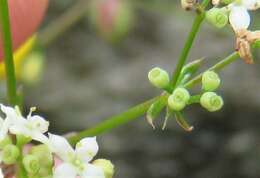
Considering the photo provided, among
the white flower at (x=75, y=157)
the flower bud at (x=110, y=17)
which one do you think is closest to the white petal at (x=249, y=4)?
the white flower at (x=75, y=157)

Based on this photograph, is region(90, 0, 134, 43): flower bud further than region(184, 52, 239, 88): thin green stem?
Yes

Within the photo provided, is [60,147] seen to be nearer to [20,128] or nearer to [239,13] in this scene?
[20,128]

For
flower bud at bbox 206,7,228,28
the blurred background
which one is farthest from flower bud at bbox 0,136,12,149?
the blurred background

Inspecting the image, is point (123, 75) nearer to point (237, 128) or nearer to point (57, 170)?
point (237, 128)

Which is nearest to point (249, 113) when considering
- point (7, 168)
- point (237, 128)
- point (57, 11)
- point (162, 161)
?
point (237, 128)

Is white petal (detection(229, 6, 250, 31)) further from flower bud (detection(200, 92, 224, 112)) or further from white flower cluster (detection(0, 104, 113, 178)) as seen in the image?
white flower cluster (detection(0, 104, 113, 178))

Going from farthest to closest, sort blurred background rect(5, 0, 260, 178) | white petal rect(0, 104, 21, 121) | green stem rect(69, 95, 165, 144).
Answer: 1. blurred background rect(5, 0, 260, 178)
2. green stem rect(69, 95, 165, 144)
3. white petal rect(0, 104, 21, 121)

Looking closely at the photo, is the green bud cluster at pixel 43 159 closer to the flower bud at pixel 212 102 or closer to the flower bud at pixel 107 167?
the flower bud at pixel 107 167
